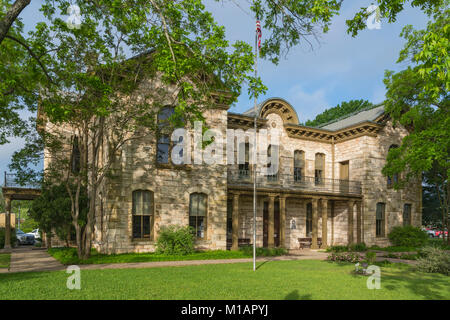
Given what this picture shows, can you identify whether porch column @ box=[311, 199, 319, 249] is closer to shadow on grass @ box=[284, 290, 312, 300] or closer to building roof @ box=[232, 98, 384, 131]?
building roof @ box=[232, 98, 384, 131]

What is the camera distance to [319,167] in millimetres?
26812

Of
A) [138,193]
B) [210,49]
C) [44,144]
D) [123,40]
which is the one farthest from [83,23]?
[138,193]

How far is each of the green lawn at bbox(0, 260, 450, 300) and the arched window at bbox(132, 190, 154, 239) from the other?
15.1 feet

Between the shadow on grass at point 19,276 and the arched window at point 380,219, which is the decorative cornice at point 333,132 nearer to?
the arched window at point 380,219

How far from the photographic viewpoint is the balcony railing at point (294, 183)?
22.3 m

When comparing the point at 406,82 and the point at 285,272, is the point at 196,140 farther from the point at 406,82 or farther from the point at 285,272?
the point at 406,82

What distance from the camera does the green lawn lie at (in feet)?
28.4

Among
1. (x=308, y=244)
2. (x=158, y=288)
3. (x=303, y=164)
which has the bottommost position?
(x=308, y=244)

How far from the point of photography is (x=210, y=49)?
10.7 meters

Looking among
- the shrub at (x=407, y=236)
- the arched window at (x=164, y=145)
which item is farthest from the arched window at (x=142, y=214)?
A: the shrub at (x=407, y=236)

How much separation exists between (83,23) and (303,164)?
18.2 meters

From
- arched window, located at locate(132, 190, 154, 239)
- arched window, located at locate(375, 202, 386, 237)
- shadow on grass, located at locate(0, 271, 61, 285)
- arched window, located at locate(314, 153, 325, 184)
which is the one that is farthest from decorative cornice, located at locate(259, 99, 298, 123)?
shadow on grass, located at locate(0, 271, 61, 285)

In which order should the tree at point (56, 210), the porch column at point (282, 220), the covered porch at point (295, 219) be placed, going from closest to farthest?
1. the tree at point (56, 210)
2. the porch column at point (282, 220)
3. the covered porch at point (295, 219)

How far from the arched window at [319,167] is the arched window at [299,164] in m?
1.39
